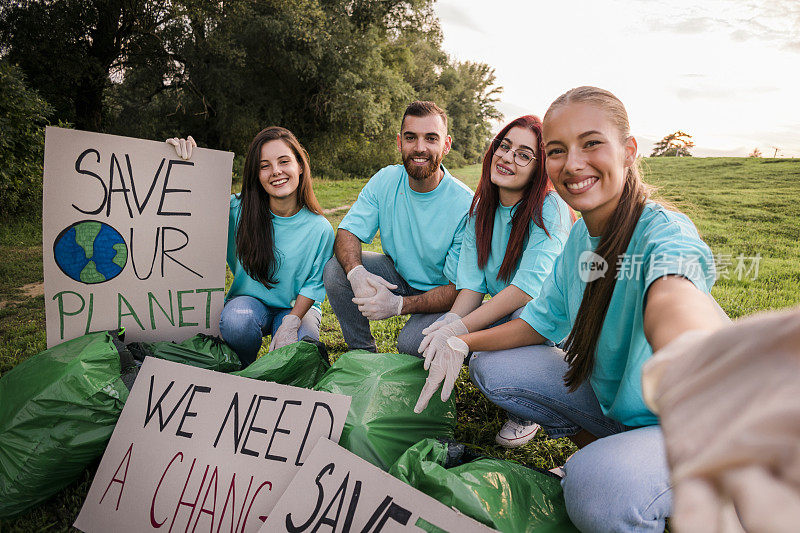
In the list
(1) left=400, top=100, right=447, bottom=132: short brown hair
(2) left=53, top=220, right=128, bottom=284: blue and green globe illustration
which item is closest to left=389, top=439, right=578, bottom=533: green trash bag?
(2) left=53, top=220, right=128, bottom=284: blue and green globe illustration

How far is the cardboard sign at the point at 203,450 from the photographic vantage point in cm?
133

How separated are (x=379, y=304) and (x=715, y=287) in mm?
3362

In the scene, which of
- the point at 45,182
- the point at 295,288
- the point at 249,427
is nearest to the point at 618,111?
the point at 249,427

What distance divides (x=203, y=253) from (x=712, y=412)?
2174 millimetres

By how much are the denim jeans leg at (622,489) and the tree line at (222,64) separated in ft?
24.4

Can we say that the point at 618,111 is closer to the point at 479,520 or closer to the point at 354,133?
the point at 479,520

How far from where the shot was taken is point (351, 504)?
3.70ft

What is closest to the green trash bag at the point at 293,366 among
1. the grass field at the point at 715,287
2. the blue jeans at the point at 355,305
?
the blue jeans at the point at 355,305

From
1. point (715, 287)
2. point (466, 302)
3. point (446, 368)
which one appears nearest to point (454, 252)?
point (466, 302)

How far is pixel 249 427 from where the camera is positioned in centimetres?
142

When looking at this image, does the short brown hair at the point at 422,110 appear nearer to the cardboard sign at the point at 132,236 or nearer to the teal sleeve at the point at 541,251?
the teal sleeve at the point at 541,251

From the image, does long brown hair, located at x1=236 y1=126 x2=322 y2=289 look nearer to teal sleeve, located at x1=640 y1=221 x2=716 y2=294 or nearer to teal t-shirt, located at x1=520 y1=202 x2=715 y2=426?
teal t-shirt, located at x1=520 y1=202 x2=715 y2=426

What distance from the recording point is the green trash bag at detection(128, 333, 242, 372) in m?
1.88

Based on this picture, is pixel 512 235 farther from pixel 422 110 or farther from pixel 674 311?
pixel 674 311
